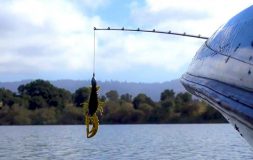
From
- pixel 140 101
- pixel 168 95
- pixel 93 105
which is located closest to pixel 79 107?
pixel 140 101

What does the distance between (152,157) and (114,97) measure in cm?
13411

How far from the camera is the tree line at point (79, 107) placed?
164 metres

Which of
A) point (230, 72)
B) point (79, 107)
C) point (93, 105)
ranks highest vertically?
point (79, 107)

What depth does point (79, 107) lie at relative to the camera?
555 ft

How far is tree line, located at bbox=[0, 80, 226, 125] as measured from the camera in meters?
164

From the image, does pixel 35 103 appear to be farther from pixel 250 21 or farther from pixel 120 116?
pixel 250 21

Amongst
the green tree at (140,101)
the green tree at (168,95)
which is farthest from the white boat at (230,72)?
the green tree at (168,95)

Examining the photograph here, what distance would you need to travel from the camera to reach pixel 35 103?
173 metres

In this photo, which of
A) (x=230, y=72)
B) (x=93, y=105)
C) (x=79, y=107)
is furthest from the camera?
(x=79, y=107)

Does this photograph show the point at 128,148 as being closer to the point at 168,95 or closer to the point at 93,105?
the point at 93,105

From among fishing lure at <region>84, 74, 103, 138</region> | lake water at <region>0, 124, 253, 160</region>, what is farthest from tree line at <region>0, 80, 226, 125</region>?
fishing lure at <region>84, 74, 103, 138</region>

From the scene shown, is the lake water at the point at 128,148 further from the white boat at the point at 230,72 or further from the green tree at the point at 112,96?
the green tree at the point at 112,96

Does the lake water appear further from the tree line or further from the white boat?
the tree line

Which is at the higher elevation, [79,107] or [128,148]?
[79,107]
